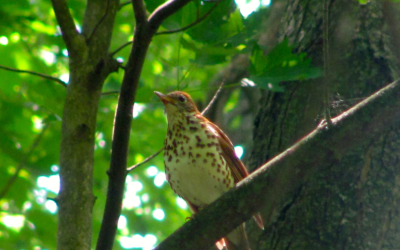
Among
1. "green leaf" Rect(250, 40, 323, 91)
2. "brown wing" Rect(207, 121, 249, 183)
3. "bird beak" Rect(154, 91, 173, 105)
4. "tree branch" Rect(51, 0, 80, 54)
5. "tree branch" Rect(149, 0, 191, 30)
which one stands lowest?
"brown wing" Rect(207, 121, 249, 183)

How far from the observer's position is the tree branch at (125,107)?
2703 mm

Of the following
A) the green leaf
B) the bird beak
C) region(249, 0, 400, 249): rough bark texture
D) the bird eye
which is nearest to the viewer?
the green leaf

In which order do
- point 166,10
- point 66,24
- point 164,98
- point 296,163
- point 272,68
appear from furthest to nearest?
point 164,98 → point 272,68 → point 66,24 → point 166,10 → point 296,163

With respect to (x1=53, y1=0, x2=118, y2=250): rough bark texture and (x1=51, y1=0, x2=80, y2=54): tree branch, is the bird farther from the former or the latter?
(x1=51, y1=0, x2=80, y2=54): tree branch

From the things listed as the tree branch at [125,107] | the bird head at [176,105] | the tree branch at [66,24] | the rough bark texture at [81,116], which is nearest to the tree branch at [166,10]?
the tree branch at [125,107]

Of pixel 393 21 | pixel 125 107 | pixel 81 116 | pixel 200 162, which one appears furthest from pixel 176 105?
pixel 393 21

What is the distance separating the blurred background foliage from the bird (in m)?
0.34

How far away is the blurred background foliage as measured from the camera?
345cm

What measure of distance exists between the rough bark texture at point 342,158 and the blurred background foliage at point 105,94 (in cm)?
60

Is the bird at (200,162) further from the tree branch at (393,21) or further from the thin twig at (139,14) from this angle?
the tree branch at (393,21)

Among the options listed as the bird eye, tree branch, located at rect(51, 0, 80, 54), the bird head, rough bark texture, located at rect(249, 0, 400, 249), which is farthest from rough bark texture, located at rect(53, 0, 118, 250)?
rough bark texture, located at rect(249, 0, 400, 249)

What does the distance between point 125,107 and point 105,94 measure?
0.86 m

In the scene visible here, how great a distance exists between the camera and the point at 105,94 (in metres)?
3.57

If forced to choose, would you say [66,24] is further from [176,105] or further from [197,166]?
[197,166]
